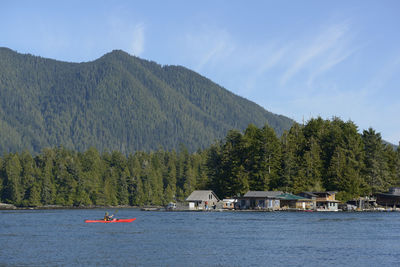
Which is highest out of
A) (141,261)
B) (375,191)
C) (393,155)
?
(393,155)

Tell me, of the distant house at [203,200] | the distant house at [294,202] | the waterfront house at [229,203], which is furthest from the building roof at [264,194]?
the distant house at [203,200]

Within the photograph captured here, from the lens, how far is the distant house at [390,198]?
171125mm

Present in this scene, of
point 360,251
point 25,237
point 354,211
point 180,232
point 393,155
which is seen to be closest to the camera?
point 360,251

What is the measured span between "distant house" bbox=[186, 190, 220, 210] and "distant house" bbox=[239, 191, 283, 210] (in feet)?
32.9

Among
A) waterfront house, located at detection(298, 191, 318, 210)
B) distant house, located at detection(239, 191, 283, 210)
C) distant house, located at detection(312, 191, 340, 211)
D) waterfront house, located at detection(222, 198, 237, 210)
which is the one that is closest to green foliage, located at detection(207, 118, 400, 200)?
distant house, located at detection(312, 191, 340, 211)

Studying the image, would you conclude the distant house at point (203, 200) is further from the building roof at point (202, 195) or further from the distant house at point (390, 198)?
the distant house at point (390, 198)

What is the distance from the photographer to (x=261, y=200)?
16038 centimetres

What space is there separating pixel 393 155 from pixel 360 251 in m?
133

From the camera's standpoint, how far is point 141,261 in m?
56.1

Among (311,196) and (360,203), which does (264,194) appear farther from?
(360,203)

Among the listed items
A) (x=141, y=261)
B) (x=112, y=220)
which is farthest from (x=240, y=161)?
(x=141, y=261)

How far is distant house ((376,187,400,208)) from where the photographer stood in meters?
171

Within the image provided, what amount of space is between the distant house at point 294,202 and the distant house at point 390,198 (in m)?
25.3

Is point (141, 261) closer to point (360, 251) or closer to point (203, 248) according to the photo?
point (203, 248)
